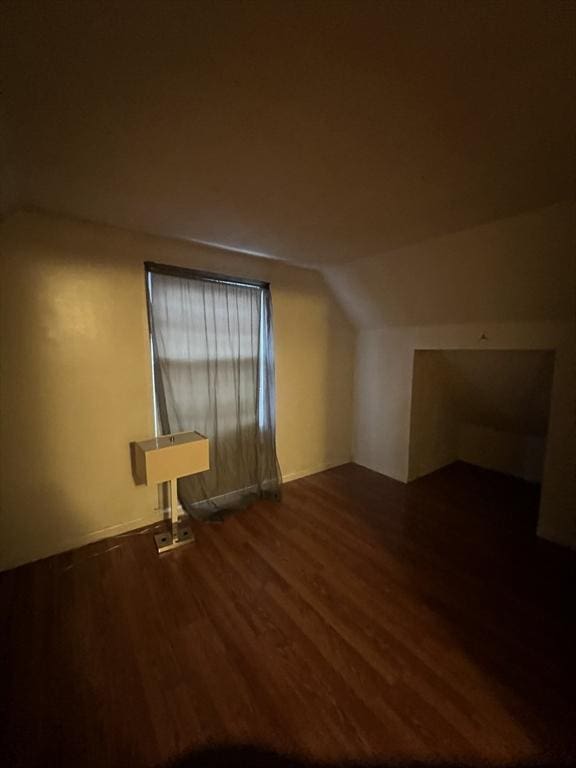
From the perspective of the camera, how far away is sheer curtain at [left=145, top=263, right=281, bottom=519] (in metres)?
2.40

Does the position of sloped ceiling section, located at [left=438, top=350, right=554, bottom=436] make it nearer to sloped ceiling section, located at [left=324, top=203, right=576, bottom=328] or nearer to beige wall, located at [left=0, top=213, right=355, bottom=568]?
sloped ceiling section, located at [left=324, top=203, right=576, bottom=328]

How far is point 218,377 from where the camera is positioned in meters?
2.67

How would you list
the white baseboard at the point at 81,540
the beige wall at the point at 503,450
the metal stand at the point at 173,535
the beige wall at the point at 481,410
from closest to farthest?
the white baseboard at the point at 81,540
the metal stand at the point at 173,535
the beige wall at the point at 481,410
the beige wall at the point at 503,450

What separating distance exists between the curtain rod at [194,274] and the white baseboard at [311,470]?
2095 millimetres

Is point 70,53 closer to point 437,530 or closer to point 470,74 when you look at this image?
point 470,74

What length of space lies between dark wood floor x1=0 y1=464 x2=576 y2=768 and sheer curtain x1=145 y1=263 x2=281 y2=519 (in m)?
0.49

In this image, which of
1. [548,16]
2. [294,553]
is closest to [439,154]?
[548,16]

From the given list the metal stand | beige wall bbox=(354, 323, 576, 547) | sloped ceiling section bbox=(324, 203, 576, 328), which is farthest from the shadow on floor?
sloped ceiling section bbox=(324, 203, 576, 328)

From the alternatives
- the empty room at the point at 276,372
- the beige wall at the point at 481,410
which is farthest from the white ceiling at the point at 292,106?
the beige wall at the point at 481,410

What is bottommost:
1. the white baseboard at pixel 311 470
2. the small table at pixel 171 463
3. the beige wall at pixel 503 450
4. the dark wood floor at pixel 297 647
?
the dark wood floor at pixel 297 647

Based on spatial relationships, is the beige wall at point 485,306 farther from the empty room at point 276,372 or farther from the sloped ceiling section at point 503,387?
the sloped ceiling section at point 503,387

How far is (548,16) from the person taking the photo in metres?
0.71

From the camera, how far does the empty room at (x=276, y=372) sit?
2.89 ft

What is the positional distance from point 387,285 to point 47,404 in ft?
9.58
